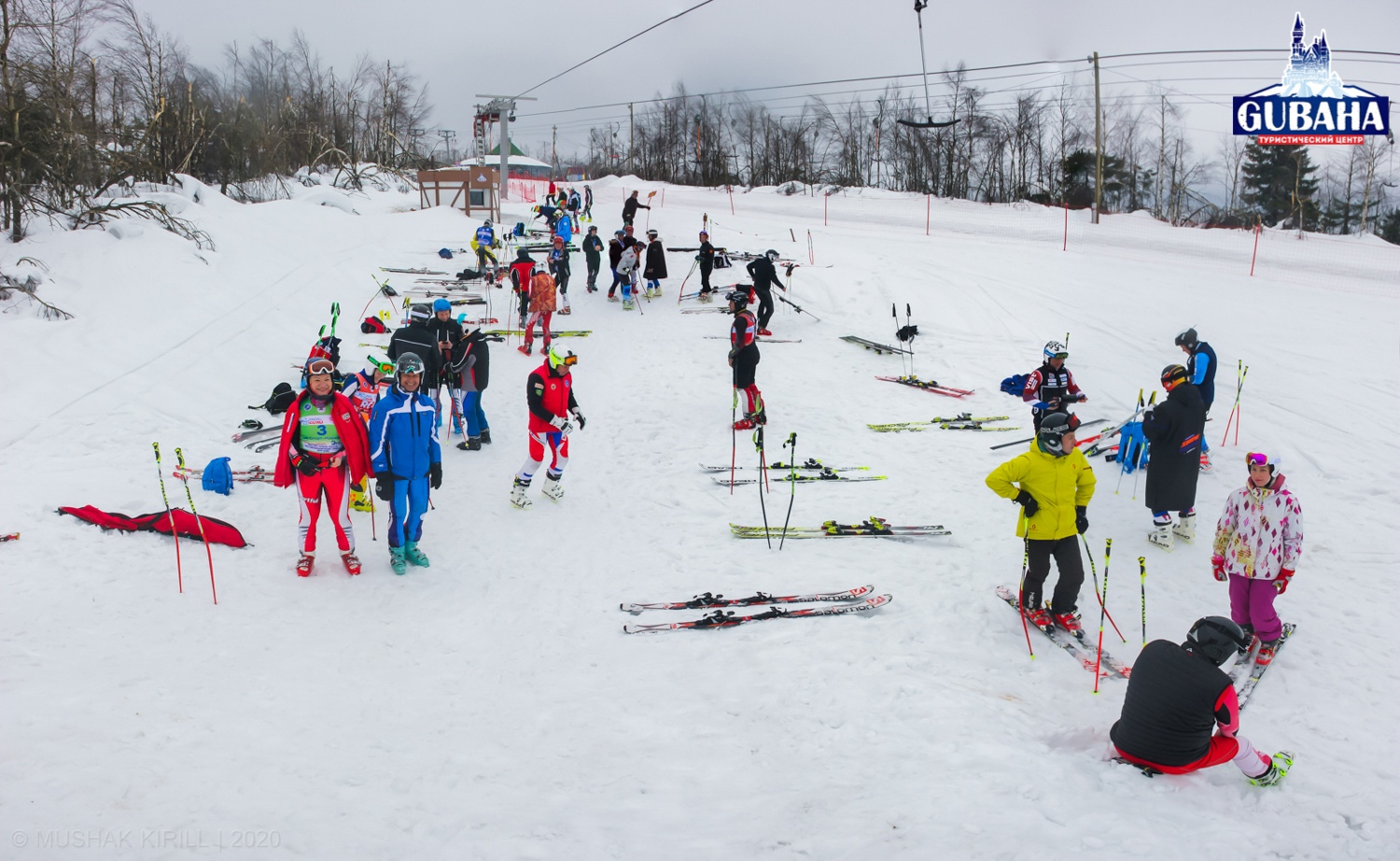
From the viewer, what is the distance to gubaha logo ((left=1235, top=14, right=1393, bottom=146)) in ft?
89.8

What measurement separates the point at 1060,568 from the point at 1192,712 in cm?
186

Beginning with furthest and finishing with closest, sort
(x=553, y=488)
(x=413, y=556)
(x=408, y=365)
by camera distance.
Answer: (x=553, y=488) < (x=413, y=556) < (x=408, y=365)

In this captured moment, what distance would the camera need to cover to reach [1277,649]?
5941 millimetres

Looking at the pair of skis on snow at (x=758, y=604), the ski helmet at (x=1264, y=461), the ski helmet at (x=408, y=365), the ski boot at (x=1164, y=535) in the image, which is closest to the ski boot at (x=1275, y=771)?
the ski helmet at (x=1264, y=461)

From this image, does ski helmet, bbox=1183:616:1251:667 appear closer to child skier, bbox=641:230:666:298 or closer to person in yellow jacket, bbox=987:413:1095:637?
person in yellow jacket, bbox=987:413:1095:637

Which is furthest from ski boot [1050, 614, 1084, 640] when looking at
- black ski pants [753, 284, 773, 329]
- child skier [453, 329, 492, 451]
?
black ski pants [753, 284, 773, 329]

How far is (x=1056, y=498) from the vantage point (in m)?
5.79

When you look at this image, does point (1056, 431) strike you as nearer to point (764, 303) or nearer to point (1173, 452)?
point (1173, 452)

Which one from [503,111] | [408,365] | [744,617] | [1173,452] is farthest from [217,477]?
[503,111]

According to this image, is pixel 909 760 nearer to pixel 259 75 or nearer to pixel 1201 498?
pixel 1201 498

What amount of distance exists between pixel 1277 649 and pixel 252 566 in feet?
26.7

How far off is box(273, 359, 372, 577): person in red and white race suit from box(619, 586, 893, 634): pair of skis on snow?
2.52m

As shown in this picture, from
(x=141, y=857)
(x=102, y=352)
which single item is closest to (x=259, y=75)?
(x=102, y=352)

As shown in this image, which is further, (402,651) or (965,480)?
(965,480)
